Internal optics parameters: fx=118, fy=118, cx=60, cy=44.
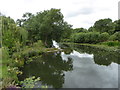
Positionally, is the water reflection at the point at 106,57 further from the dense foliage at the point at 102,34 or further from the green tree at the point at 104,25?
the green tree at the point at 104,25

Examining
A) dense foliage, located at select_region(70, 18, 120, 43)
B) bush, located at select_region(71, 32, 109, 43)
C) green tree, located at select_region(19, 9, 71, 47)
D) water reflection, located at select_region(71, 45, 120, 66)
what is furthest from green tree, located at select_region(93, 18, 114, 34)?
water reflection, located at select_region(71, 45, 120, 66)

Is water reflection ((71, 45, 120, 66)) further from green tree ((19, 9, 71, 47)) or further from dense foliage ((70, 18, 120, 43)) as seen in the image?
dense foliage ((70, 18, 120, 43))

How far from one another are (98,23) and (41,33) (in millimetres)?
30231

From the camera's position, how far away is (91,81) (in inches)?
252

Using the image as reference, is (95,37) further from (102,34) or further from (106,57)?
(106,57)

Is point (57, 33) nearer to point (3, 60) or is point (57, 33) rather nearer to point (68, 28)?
point (68, 28)

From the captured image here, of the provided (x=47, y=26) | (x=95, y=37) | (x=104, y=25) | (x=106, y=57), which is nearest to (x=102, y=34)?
(x=95, y=37)

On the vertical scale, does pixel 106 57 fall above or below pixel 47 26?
below

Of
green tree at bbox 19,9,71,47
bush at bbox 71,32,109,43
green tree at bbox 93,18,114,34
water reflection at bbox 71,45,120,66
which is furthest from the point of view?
green tree at bbox 93,18,114,34

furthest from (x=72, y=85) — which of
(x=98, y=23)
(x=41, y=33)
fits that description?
(x=98, y=23)

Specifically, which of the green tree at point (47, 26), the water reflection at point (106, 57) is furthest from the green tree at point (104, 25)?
the water reflection at point (106, 57)

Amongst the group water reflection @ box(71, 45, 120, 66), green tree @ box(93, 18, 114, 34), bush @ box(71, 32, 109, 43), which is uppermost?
green tree @ box(93, 18, 114, 34)

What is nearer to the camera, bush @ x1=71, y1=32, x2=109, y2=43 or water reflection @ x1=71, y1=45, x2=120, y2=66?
water reflection @ x1=71, y1=45, x2=120, y2=66

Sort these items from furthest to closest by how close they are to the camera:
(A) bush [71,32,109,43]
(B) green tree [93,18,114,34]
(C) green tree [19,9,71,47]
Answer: (B) green tree [93,18,114,34] < (A) bush [71,32,109,43] < (C) green tree [19,9,71,47]
